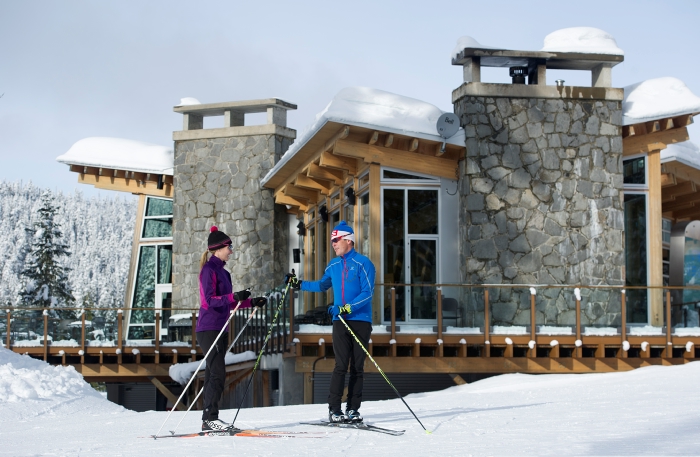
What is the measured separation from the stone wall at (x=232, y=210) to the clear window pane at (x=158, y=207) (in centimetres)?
139

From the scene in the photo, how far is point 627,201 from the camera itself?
16.5 m

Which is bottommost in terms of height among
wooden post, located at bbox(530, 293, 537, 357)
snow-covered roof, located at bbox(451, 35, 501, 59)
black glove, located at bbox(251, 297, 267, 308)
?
wooden post, located at bbox(530, 293, 537, 357)

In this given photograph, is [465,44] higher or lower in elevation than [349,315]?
higher

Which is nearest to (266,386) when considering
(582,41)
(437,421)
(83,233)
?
(582,41)

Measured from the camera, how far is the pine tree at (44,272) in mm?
51000

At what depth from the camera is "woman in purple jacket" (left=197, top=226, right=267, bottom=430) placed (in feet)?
25.0

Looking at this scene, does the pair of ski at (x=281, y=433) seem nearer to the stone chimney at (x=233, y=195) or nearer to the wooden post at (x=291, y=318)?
the wooden post at (x=291, y=318)

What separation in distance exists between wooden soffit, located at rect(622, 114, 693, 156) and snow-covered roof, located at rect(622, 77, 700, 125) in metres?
0.18

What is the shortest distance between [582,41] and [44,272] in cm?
4115

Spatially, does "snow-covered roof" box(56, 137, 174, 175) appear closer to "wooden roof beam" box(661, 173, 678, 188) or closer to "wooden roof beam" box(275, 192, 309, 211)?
"wooden roof beam" box(275, 192, 309, 211)

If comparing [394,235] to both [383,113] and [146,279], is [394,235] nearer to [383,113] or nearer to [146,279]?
[383,113]

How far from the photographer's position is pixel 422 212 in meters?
15.9

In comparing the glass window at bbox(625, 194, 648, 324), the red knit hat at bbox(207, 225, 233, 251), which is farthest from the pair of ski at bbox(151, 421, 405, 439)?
the glass window at bbox(625, 194, 648, 324)

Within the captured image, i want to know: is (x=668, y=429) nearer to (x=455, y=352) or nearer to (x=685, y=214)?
(x=455, y=352)
